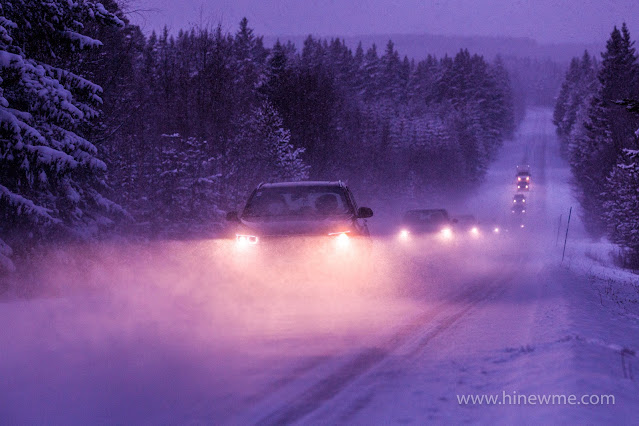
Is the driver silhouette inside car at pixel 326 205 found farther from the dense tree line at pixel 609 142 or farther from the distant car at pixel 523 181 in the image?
the distant car at pixel 523 181

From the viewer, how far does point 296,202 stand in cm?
1198

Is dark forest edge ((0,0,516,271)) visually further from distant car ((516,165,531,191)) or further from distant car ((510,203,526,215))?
distant car ((516,165,531,191))

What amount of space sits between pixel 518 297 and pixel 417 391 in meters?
7.41

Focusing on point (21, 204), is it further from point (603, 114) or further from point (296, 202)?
point (603, 114)

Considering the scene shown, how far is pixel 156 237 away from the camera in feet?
77.8

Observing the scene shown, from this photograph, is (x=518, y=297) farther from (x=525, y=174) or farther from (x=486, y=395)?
(x=525, y=174)

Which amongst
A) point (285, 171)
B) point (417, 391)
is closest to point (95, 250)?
point (417, 391)

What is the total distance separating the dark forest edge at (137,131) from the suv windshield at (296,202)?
3.37 m

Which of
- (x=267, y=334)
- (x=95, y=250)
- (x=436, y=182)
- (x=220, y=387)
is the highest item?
(x=220, y=387)

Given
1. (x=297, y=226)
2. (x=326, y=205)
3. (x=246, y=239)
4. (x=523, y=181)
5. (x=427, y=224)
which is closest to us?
(x=297, y=226)

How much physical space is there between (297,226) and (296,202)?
5.58 feet

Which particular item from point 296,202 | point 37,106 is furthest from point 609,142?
point 37,106

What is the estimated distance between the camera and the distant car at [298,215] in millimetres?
10344

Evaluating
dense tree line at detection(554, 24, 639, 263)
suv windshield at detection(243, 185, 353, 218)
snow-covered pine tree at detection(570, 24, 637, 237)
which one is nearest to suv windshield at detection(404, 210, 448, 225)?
dense tree line at detection(554, 24, 639, 263)
